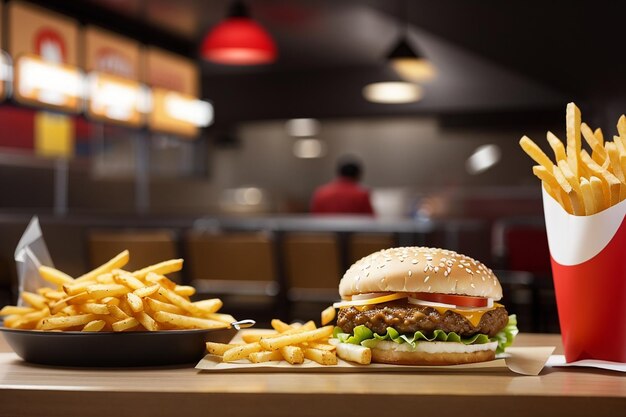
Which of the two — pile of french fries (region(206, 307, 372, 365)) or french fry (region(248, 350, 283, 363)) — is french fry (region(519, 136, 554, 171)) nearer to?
pile of french fries (region(206, 307, 372, 365))

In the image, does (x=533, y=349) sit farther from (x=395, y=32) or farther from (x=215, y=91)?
(x=215, y=91)

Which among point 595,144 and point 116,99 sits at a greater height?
point 116,99

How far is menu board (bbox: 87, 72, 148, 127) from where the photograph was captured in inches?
319

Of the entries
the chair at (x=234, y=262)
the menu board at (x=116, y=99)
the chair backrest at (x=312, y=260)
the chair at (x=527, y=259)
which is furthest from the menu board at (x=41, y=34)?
the chair at (x=527, y=259)

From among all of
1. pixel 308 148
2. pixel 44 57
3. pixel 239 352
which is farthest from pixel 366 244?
pixel 308 148

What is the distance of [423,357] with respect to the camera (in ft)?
5.72

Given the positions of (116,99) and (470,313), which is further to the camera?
(116,99)

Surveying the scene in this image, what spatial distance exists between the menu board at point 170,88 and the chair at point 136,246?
252cm

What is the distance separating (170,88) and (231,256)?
3647 mm

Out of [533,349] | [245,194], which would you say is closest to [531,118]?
[245,194]

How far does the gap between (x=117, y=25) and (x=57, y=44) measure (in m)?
1.65

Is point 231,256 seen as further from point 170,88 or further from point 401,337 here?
point 401,337

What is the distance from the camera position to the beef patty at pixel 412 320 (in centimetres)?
176

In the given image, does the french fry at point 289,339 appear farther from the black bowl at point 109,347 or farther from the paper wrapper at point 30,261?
the paper wrapper at point 30,261
